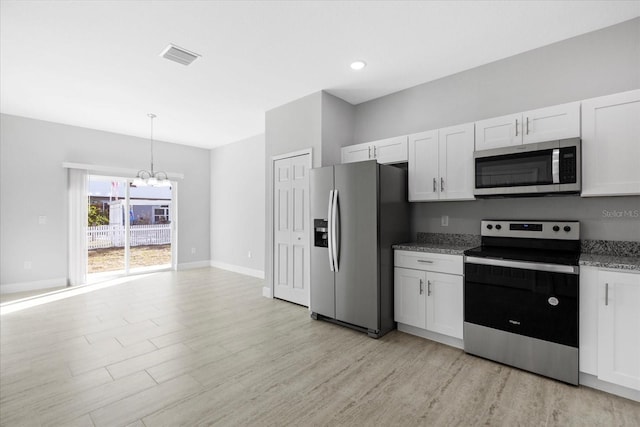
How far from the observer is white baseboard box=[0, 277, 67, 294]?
4645 millimetres

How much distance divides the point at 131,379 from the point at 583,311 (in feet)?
11.0

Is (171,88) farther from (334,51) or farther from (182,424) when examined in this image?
(182,424)

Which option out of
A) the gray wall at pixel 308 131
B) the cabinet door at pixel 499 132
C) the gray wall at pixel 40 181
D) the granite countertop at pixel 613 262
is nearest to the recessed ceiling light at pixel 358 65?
the gray wall at pixel 308 131

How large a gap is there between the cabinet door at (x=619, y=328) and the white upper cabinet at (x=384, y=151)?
6.54 feet

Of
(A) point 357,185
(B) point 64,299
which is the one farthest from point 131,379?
(B) point 64,299

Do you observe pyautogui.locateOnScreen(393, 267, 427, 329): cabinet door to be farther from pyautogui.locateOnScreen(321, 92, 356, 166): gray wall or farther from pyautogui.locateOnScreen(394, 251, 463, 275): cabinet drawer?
pyautogui.locateOnScreen(321, 92, 356, 166): gray wall

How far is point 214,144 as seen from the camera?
21.8ft

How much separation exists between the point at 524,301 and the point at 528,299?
3 centimetres

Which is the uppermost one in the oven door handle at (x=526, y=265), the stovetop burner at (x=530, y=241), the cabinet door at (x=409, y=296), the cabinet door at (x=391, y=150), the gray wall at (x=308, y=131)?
the gray wall at (x=308, y=131)

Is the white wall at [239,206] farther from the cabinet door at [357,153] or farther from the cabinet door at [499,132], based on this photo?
the cabinet door at [499,132]

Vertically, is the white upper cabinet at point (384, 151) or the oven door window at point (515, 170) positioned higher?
the white upper cabinet at point (384, 151)

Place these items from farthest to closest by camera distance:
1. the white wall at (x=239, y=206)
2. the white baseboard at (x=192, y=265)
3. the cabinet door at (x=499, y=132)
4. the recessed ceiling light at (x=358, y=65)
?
the white baseboard at (x=192, y=265) → the white wall at (x=239, y=206) → the recessed ceiling light at (x=358, y=65) → the cabinet door at (x=499, y=132)

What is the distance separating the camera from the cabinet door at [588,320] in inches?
81.5

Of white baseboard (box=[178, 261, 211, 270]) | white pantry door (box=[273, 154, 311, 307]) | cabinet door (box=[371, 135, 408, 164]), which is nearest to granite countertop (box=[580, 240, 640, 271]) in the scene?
cabinet door (box=[371, 135, 408, 164])
